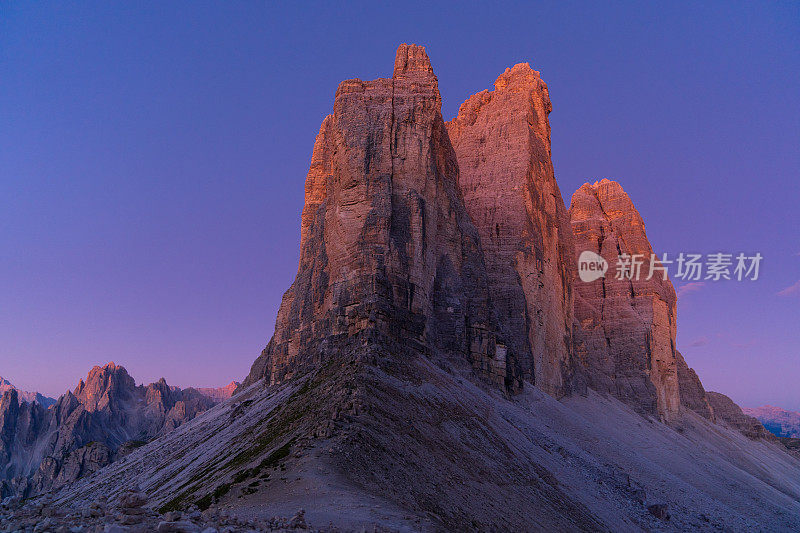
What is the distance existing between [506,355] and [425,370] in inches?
734

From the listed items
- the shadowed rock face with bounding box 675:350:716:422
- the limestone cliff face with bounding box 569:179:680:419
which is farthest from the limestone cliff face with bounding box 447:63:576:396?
the shadowed rock face with bounding box 675:350:716:422

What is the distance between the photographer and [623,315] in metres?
100

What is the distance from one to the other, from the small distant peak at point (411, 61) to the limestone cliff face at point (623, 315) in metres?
51.9

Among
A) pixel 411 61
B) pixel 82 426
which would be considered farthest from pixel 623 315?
pixel 82 426

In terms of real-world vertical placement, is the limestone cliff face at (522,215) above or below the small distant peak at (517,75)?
below

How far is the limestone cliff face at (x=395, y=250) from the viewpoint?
1817 inches

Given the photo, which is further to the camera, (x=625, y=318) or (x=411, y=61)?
(x=625, y=318)

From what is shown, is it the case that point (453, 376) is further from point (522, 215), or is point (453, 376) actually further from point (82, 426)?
point (82, 426)

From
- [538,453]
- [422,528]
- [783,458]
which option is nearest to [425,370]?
[538,453]

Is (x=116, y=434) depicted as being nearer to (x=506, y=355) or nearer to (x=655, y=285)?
(x=506, y=355)

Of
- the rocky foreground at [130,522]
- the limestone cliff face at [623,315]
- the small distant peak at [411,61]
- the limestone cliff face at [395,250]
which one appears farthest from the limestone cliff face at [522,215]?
the rocky foreground at [130,522]

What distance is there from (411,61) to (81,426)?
9401 centimetres

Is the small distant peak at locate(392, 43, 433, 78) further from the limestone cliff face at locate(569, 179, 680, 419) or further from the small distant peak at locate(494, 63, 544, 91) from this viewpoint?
the limestone cliff face at locate(569, 179, 680, 419)

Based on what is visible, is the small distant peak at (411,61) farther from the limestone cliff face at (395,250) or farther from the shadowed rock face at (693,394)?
the shadowed rock face at (693,394)
